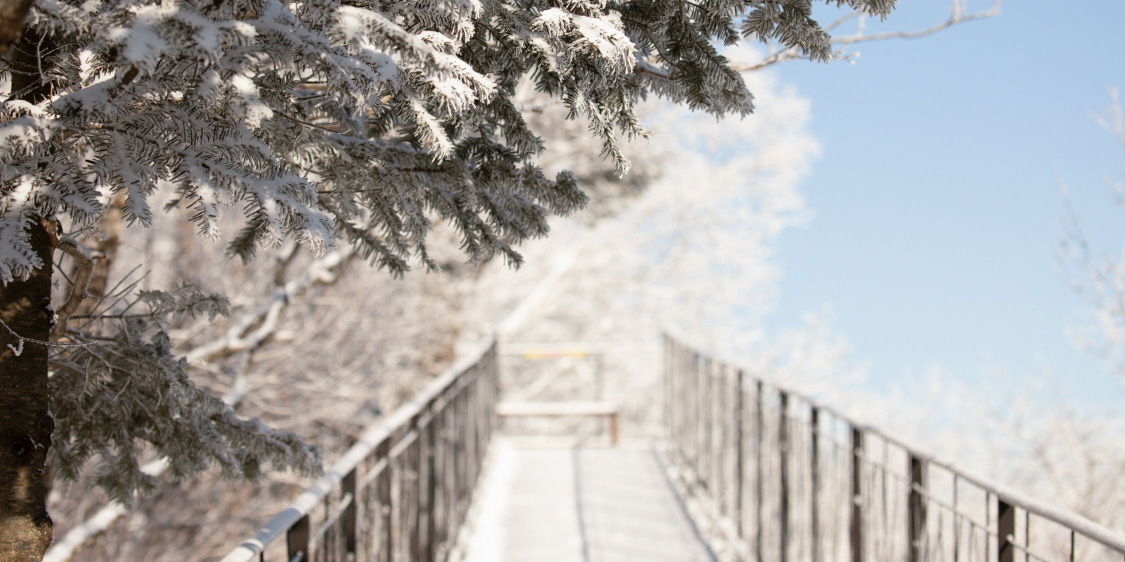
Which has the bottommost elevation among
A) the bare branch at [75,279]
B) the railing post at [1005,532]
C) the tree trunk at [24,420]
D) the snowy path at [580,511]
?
the snowy path at [580,511]

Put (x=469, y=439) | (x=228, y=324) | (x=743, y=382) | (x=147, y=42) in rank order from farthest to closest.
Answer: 1. (x=228, y=324)
2. (x=469, y=439)
3. (x=743, y=382)
4. (x=147, y=42)

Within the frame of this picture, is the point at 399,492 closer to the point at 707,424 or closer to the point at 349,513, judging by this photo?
the point at 349,513

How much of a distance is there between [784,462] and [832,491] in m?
0.46

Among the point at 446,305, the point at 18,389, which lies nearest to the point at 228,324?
the point at 446,305

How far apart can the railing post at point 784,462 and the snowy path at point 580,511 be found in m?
0.96

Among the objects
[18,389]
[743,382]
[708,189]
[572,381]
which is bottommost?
[572,381]

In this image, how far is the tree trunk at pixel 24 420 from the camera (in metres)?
2.00

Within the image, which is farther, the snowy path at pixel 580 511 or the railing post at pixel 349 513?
the snowy path at pixel 580 511

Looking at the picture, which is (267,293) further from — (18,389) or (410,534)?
(18,389)

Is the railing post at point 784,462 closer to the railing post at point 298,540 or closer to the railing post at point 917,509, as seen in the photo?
the railing post at point 917,509


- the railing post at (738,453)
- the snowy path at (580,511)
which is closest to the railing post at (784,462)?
the railing post at (738,453)

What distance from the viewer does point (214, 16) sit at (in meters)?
1.56

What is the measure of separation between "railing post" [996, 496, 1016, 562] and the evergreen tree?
140cm

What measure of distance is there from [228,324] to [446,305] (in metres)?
4.00
